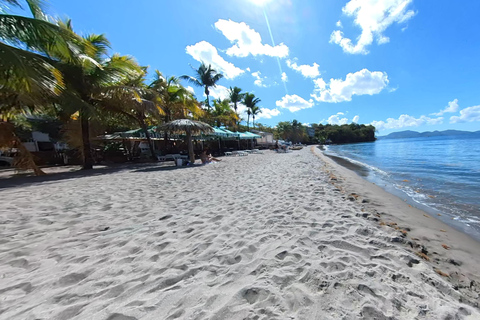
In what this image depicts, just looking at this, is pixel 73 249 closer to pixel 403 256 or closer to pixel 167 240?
pixel 167 240

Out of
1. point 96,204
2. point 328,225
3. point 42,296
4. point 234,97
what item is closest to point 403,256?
point 328,225

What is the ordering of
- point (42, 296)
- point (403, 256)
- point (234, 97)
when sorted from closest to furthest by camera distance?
point (42, 296), point (403, 256), point (234, 97)

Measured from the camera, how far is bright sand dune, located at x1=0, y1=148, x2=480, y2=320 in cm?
144

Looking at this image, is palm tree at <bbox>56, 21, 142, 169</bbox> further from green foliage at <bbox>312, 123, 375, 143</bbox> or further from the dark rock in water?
green foliage at <bbox>312, 123, 375, 143</bbox>

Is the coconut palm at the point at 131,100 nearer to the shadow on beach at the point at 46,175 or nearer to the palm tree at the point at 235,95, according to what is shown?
the shadow on beach at the point at 46,175

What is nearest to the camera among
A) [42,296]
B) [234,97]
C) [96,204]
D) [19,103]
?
[42,296]

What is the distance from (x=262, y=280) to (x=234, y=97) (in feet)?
98.0

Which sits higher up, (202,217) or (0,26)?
(0,26)

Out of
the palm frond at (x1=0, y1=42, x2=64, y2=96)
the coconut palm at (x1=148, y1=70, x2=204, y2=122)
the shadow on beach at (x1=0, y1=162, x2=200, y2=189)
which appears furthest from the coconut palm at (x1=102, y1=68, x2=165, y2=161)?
the palm frond at (x1=0, y1=42, x2=64, y2=96)

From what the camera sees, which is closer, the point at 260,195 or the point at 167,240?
the point at 167,240

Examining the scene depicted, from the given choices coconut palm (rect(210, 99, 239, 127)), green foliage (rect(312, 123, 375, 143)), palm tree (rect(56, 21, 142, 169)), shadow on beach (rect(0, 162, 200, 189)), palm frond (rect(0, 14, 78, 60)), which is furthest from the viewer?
green foliage (rect(312, 123, 375, 143))

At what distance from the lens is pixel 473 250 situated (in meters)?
2.64

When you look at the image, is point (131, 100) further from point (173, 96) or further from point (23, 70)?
point (23, 70)

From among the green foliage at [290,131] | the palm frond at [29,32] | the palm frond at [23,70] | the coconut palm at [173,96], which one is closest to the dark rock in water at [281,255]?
the palm frond at [23,70]
